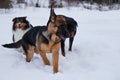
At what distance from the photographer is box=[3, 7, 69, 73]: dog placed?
5.30 metres

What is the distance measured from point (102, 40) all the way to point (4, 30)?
3.33m

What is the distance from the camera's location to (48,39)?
5.55m

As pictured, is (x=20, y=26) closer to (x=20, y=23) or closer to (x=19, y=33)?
(x=20, y=23)

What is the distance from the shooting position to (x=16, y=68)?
19.7ft

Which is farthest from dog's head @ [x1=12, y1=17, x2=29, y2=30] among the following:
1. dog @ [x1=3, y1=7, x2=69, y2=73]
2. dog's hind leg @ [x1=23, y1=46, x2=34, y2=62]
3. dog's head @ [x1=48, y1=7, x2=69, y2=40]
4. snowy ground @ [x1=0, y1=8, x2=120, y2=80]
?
dog's head @ [x1=48, y1=7, x2=69, y2=40]

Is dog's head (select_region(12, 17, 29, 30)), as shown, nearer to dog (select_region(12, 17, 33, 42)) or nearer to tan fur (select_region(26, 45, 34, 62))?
dog (select_region(12, 17, 33, 42))

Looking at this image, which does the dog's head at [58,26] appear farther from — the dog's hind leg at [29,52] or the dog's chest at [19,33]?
the dog's chest at [19,33]

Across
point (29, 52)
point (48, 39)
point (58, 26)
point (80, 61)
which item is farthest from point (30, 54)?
point (58, 26)

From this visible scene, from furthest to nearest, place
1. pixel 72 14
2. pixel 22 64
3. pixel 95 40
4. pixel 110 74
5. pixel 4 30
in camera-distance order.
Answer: pixel 72 14 < pixel 4 30 < pixel 95 40 < pixel 22 64 < pixel 110 74

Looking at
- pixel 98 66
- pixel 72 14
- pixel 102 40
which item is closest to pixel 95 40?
pixel 102 40

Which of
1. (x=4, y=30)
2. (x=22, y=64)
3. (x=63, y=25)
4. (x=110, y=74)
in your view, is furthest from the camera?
(x=4, y=30)

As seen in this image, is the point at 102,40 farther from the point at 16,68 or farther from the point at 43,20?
the point at 43,20

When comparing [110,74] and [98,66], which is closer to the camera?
[110,74]

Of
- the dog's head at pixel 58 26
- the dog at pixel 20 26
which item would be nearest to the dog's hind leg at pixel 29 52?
the dog at pixel 20 26
